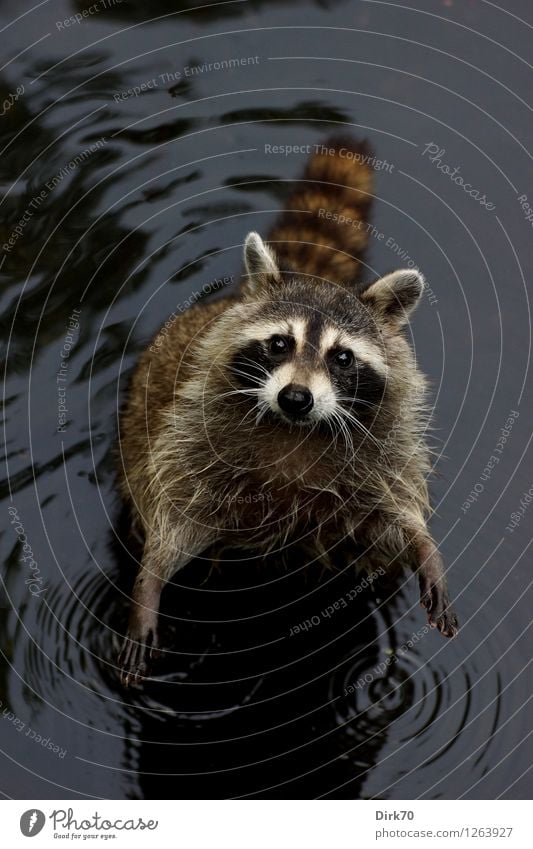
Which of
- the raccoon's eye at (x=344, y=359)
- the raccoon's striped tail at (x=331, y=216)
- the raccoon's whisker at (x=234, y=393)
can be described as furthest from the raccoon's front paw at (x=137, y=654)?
the raccoon's striped tail at (x=331, y=216)

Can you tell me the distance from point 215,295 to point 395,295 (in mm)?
1724

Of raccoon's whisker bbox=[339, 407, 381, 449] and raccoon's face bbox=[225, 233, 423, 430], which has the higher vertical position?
raccoon's face bbox=[225, 233, 423, 430]

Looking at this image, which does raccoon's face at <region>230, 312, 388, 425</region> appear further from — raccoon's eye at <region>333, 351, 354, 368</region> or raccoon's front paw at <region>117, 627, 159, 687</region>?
raccoon's front paw at <region>117, 627, 159, 687</region>

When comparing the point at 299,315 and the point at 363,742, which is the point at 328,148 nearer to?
the point at 299,315

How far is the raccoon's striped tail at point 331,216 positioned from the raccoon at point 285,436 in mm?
64

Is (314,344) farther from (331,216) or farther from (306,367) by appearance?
(331,216)

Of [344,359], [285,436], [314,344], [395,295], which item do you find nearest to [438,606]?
[285,436]

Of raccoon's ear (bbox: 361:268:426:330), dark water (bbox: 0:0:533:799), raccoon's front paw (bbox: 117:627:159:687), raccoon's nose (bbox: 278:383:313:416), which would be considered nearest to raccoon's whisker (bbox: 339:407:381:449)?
raccoon's nose (bbox: 278:383:313:416)

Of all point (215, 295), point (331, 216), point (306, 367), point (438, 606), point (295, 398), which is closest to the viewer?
point (295, 398)

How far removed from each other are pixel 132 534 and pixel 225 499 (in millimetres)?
729

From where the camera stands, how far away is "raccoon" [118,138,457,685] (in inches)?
203

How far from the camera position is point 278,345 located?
5.09 m

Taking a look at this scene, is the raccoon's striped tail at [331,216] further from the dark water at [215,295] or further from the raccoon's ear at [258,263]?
the raccoon's ear at [258,263]

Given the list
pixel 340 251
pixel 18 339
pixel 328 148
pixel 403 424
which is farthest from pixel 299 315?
pixel 18 339
